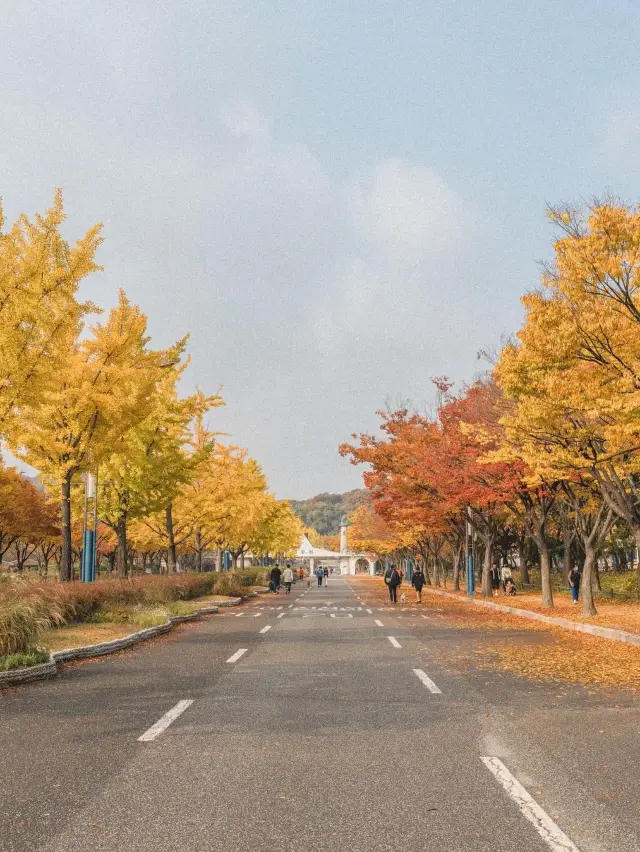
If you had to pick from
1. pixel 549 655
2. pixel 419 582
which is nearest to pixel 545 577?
pixel 419 582

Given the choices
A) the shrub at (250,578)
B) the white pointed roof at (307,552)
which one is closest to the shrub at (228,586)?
the shrub at (250,578)

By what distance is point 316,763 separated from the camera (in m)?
5.93

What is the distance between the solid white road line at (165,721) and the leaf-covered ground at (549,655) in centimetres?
521

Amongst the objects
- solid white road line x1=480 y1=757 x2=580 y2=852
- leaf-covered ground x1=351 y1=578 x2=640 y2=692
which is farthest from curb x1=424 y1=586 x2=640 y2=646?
solid white road line x1=480 y1=757 x2=580 y2=852

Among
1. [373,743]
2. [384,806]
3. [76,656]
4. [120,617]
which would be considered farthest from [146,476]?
[384,806]

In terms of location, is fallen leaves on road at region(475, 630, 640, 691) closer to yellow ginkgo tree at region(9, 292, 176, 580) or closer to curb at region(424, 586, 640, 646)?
curb at region(424, 586, 640, 646)

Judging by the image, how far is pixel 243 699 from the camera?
8797 millimetres

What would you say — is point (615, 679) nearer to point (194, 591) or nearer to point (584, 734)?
point (584, 734)

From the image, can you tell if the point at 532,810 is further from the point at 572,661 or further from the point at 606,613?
the point at 606,613

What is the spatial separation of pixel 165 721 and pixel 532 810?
4.04 m

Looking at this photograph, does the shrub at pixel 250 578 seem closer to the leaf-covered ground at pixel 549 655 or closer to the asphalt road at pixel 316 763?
the leaf-covered ground at pixel 549 655

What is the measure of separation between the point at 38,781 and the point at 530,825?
3508 mm

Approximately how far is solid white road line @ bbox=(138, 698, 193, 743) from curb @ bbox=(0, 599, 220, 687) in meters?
2.91

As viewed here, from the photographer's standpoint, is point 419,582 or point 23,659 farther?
point 419,582
